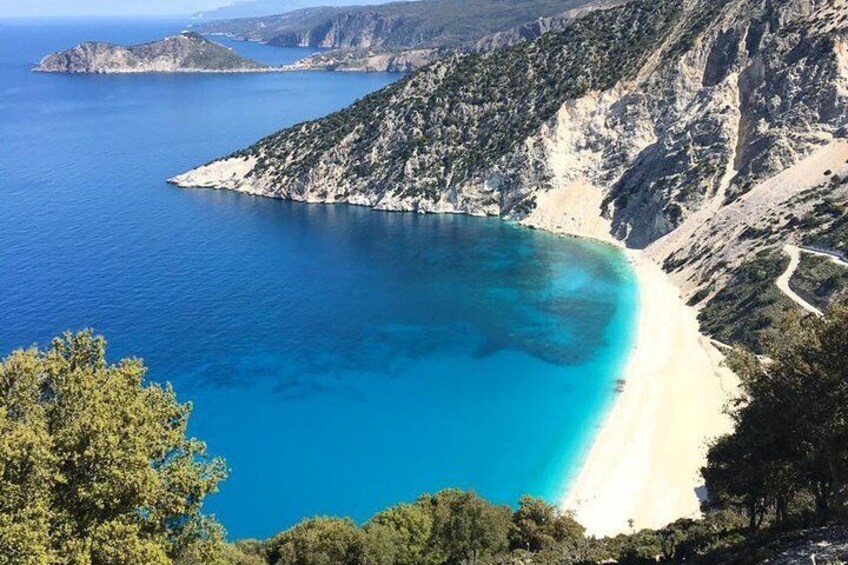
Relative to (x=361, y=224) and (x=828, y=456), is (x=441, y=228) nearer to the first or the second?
(x=361, y=224)

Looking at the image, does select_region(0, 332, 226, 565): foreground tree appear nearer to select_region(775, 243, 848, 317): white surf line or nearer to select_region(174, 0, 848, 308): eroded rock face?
select_region(775, 243, 848, 317): white surf line

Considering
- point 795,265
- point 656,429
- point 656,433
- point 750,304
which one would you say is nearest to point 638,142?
point 795,265

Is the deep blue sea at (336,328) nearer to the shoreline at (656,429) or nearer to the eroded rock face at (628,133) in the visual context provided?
the shoreline at (656,429)

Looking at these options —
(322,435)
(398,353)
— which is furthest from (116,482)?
(398,353)

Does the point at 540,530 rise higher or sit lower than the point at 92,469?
lower

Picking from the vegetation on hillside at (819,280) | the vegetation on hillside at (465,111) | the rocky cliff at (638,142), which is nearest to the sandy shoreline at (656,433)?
the rocky cliff at (638,142)

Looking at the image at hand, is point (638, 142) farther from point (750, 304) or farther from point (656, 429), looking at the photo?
point (656, 429)
